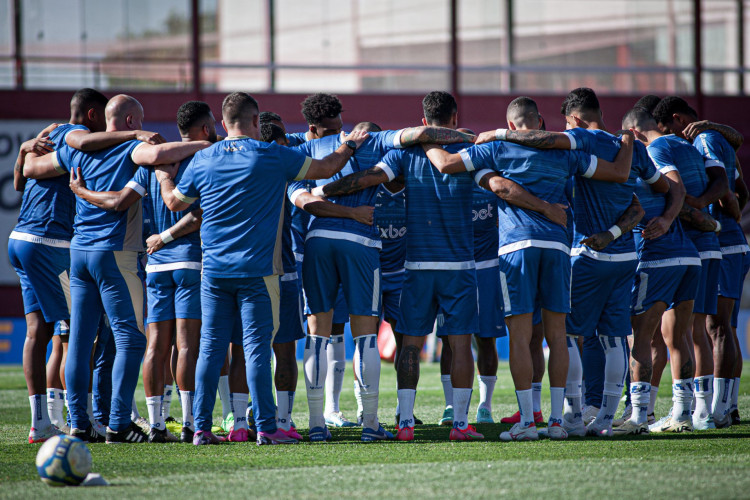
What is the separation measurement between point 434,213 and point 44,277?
2.95 meters

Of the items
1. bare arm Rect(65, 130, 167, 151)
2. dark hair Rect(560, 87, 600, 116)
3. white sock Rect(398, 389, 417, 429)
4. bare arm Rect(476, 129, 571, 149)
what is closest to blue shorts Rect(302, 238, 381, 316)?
white sock Rect(398, 389, 417, 429)

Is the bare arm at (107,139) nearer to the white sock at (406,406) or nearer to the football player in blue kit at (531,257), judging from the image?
the football player in blue kit at (531,257)

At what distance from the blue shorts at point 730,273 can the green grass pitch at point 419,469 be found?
4.32 ft

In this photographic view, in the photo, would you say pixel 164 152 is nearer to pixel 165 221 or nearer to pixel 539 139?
pixel 165 221

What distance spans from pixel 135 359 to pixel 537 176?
3.04m

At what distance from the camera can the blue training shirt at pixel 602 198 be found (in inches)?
239

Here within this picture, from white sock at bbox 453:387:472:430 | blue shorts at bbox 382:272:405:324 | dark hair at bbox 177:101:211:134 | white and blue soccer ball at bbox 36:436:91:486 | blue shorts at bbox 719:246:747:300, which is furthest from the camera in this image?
blue shorts at bbox 382:272:405:324

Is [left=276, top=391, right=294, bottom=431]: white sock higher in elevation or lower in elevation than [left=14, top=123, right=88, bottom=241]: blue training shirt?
lower

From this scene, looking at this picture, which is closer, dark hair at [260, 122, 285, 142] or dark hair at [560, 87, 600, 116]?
dark hair at [560, 87, 600, 116]

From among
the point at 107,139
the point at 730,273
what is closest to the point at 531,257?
the point at 730,273

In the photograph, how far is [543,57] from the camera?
3003cm

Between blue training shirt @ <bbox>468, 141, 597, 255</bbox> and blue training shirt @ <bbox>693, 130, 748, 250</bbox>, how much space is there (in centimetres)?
190

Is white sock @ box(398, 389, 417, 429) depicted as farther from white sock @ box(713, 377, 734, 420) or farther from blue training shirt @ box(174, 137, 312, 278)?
white sock @ box(713, 377, 734, 420)

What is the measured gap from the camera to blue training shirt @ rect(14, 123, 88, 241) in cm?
652
